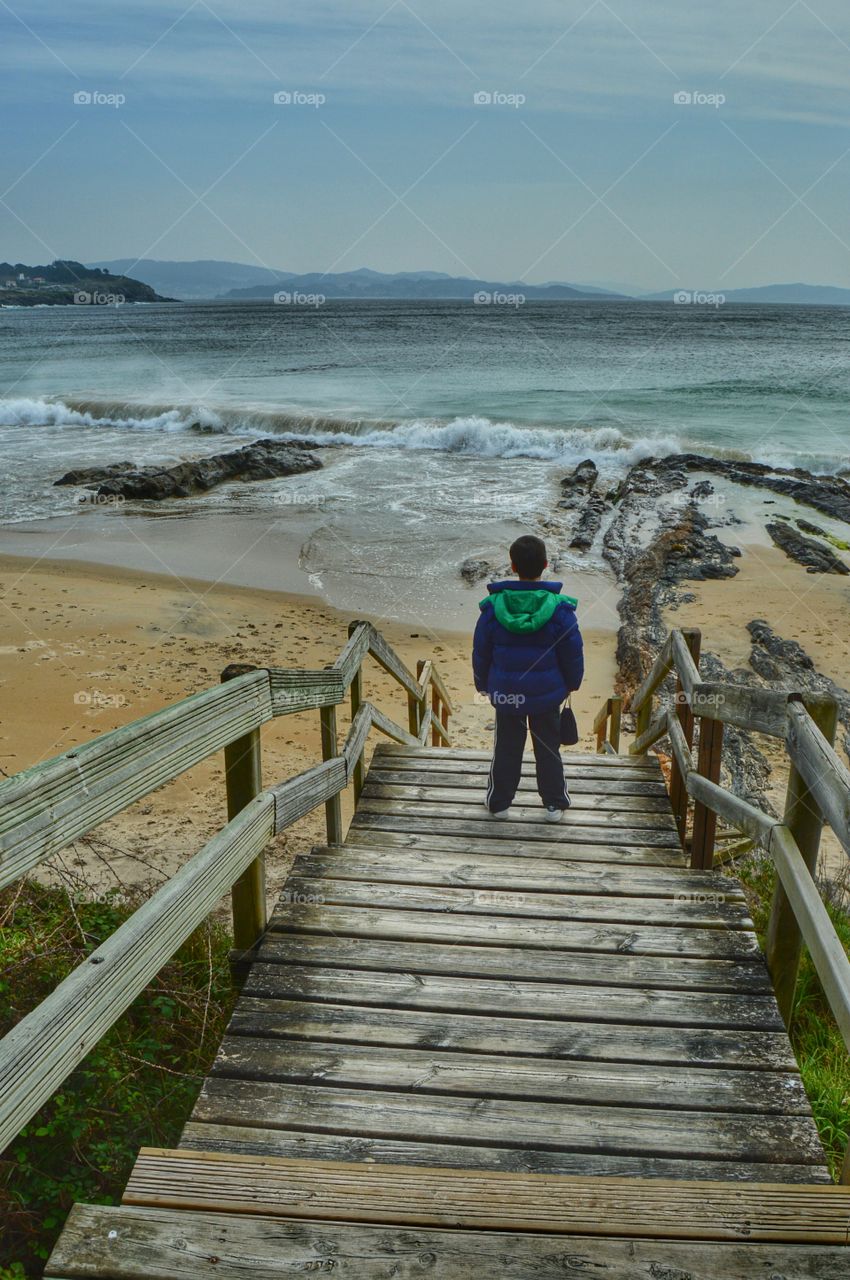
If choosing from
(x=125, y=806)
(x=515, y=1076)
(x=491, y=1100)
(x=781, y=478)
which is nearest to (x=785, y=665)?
(x=515, y=1076)

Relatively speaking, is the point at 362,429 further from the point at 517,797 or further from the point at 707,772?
the point at 707,772

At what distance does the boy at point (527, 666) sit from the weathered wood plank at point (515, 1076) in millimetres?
2210

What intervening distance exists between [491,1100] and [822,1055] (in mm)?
1888

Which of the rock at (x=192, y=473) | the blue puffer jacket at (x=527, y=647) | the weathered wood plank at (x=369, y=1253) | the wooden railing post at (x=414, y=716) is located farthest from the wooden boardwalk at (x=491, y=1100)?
the rock at (x=192, y=473)

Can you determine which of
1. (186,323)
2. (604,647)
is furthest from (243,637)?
(186,323)

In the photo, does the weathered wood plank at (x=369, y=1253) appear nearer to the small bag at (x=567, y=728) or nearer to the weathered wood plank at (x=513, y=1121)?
the weathered wood plank at (x=513, y=1121)

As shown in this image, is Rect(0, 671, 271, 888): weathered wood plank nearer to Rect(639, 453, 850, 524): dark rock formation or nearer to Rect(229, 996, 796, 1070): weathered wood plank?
Rect(229, 996, 796, 1070): weathered wood plank

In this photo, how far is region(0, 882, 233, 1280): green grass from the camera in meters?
2.62

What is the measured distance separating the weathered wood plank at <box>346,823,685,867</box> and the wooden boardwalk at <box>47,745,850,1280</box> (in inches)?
5.8

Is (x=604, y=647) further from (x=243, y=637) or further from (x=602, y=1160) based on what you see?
(x=602, y=1160)

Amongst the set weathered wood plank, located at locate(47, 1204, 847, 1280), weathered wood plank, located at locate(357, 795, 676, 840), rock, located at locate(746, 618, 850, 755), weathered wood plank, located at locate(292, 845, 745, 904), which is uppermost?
weathered wood plank, located at locate(47, 1204, 847, 1280)

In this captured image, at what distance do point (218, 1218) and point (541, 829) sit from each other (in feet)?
9.91

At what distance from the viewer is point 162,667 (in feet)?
33.3

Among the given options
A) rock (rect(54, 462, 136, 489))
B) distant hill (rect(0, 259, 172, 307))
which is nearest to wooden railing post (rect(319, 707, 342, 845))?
rock (rect(54, 462, 136, 489))
